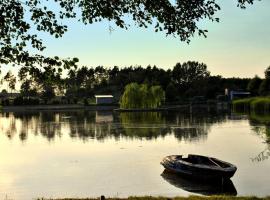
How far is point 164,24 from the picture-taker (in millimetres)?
9180

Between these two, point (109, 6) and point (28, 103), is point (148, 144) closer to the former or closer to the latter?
point (109, 6)

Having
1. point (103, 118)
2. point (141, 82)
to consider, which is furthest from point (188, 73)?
point (103, 118)

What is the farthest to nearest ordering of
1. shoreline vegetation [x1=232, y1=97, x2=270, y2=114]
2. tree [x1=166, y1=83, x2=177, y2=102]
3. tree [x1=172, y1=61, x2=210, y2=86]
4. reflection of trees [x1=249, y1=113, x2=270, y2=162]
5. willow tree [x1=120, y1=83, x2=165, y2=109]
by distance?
tree [x1=172, y1=61, x2=210, y2=86]
tree [x1=166, y1=83, x2=177, y2=102]
willow tree [x1=120, y1=83, x2=165, y2=109]
shoreline vegetation [x1=232, y1=97, x2=270, y2=114]
reflection of trees [x1=249, y1=113, x2=270, y2=162]

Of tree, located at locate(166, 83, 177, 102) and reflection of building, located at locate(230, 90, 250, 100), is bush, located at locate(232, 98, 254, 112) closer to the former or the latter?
tree, located at locate(166, 83, 177, 102)

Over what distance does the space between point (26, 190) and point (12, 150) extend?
1693 cm

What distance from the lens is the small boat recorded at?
21750mm

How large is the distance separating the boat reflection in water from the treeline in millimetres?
113145

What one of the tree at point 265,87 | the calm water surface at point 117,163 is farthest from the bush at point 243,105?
the calm water surface at point 117,163

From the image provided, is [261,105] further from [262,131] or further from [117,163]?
[117,163]

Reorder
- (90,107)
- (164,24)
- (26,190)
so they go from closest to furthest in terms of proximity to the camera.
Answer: (164,24), (26,190), (90,107)

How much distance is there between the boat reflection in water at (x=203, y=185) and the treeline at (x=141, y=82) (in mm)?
113145

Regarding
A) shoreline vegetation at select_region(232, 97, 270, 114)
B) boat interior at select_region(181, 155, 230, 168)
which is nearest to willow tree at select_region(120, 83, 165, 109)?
shoreline vegetation at select_region(232, 97, 270, 114)

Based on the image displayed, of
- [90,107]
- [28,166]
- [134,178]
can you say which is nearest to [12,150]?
[28,166]

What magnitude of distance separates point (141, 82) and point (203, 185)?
430 ft
